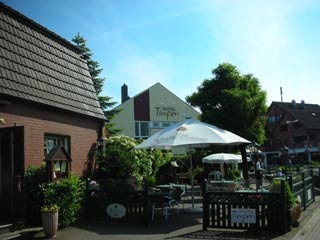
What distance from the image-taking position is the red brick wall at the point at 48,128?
10.4 metres

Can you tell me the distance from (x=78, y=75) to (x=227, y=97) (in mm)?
17614

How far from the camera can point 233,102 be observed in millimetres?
29891

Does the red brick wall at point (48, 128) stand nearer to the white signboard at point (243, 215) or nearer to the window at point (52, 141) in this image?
the window at point (52, 141)

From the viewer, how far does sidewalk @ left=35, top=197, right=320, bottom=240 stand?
930 cm

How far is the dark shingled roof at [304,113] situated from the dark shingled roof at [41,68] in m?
58.8

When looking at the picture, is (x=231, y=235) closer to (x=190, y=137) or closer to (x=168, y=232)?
(x=168, y=232)

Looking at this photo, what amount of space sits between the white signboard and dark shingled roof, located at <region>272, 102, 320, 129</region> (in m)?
60.8

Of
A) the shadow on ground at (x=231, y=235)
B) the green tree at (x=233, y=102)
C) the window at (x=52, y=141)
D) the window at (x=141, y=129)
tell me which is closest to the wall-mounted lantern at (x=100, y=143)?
the window at (x=52, y=141)

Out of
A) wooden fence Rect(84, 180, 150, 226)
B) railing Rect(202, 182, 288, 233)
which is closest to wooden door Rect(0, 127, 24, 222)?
wooden fence Rect(84, 180, 150, 226)

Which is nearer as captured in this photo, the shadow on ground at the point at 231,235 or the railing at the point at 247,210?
the shadow on ground at the point at 231,235

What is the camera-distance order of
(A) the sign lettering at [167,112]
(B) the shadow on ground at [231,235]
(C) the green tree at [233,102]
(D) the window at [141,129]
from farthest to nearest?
(A) the sign lettering at [167,112] → (D) the window at [141,129] → (C) the green tree at [233,102] → (B) the shadow on ground at [231,235]

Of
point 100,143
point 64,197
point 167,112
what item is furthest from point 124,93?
point 64,197

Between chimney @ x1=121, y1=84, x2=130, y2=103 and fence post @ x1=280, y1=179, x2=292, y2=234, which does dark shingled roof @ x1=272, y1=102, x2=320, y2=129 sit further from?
fence post @ x1=280, y1=179, x2=292, y2=234

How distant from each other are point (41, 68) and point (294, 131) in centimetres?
6331
